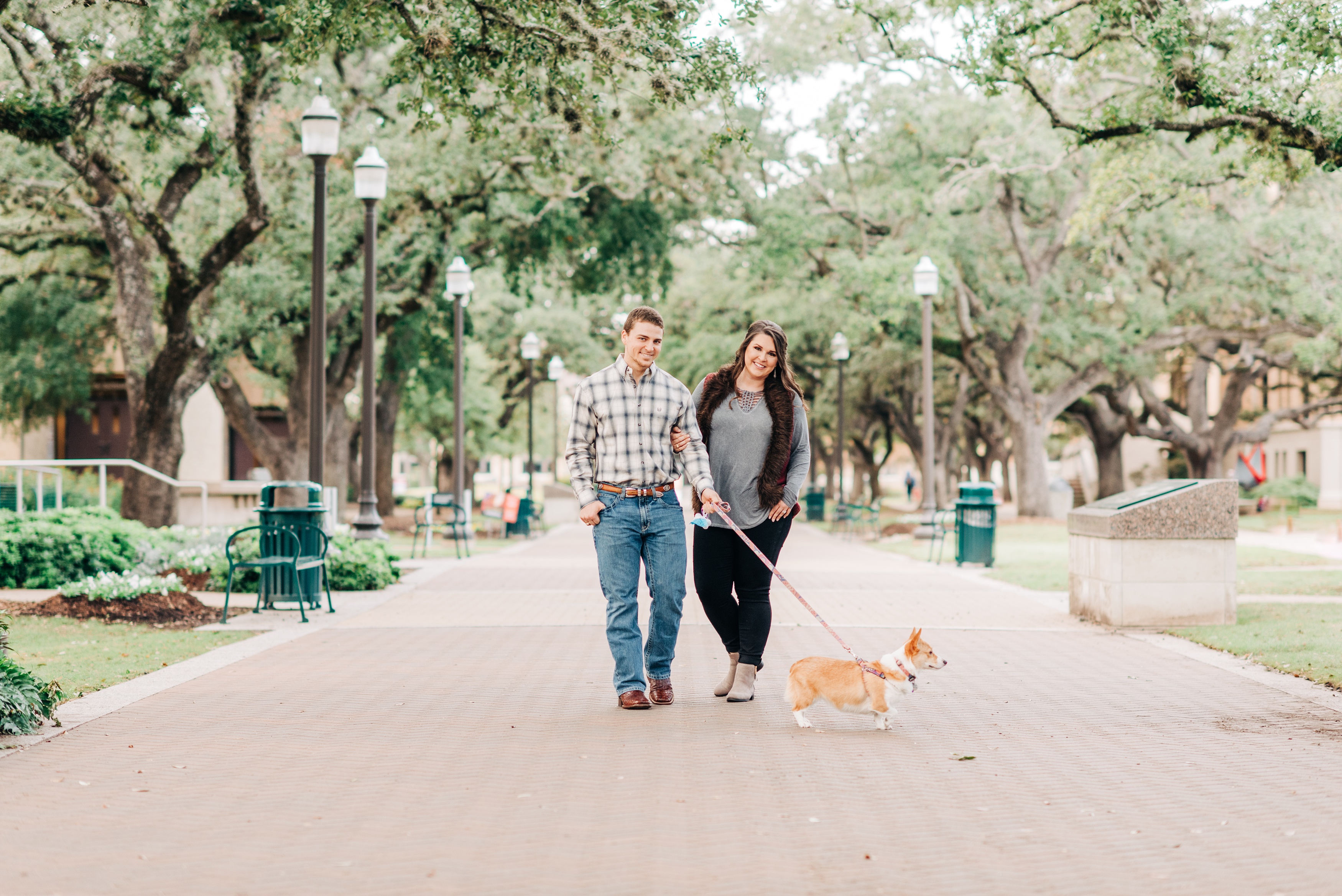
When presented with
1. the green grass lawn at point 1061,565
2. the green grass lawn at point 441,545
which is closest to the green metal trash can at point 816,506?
the green grass lawn at point 1061,565

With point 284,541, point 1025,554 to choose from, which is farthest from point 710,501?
point 1025,554

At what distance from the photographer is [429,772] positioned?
5285mm

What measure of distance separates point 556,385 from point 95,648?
38.9 meters

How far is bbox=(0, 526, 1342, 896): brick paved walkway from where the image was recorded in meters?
4.00

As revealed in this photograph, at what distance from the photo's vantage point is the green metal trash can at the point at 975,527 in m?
17.2

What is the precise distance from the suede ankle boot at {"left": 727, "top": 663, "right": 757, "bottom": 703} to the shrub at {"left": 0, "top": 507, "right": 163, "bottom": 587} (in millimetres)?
8298

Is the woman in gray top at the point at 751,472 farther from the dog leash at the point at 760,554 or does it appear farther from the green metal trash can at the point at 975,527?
the green metal trash can at the point at 975,527

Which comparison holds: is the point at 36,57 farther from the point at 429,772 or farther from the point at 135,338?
the point at 429,772

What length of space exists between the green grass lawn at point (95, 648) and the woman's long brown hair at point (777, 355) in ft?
13.1

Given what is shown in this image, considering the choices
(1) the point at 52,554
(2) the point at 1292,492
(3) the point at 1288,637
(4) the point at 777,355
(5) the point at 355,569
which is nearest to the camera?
(4) the point at 777,355

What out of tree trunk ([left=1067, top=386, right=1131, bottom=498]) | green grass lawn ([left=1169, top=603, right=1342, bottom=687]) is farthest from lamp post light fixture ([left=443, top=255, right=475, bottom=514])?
tree trunk ([left=1067, top=386, right=1131, bottom=498])


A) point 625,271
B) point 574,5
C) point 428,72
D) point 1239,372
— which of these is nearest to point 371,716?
point 574,5

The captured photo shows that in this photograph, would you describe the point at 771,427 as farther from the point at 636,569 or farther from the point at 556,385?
the point at 556,385

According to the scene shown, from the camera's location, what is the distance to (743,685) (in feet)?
Answer: 22.5
